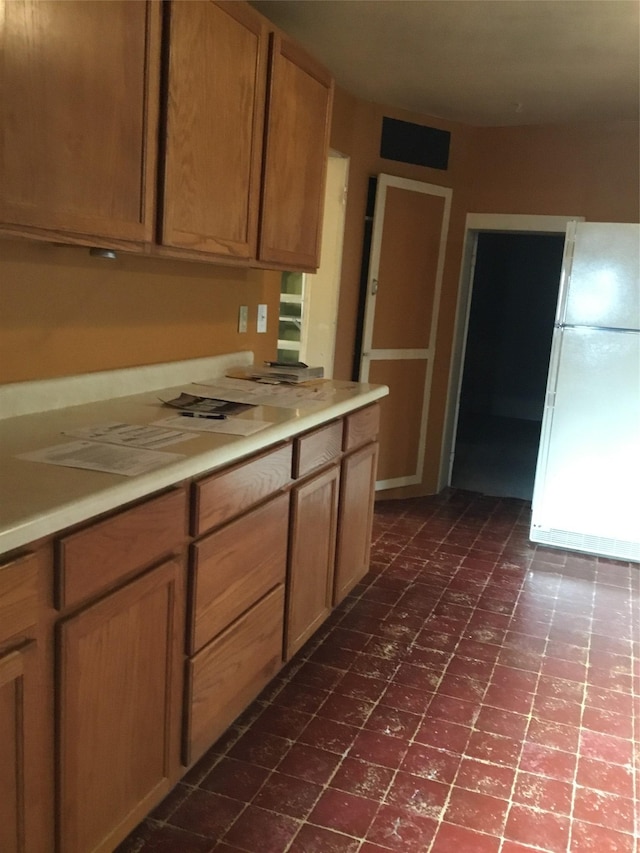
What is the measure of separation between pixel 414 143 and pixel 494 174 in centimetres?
56

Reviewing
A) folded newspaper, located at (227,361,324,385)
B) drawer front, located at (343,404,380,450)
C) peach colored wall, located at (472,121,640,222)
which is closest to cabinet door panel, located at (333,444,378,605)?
drawer front, located at (343,404,380,450)

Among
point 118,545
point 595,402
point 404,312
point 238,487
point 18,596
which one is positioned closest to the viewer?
point 18,596

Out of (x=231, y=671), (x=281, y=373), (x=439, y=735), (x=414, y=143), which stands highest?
(x=414, y=143)

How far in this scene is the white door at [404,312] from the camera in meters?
4.22

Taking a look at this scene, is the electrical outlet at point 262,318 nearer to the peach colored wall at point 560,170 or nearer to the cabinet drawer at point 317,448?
the cabinet drawer at point 317,448

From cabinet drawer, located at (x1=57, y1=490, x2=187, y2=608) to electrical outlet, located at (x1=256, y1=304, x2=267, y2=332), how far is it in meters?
1.78

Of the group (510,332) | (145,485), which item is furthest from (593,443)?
(510,332)

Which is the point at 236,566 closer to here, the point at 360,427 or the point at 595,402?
the point at 360,427

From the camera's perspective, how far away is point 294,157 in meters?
2.73

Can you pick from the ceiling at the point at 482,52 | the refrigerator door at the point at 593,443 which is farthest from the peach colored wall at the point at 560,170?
the refrigerator door at the point at 593,443

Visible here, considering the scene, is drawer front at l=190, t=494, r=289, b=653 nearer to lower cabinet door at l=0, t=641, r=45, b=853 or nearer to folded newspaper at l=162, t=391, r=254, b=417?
folded newspaper at l=162, t=391, r=254, b=417

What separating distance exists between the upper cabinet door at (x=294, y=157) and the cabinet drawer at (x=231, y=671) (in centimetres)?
129

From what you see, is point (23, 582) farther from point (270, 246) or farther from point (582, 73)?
point (582, 73)

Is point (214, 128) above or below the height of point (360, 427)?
above
